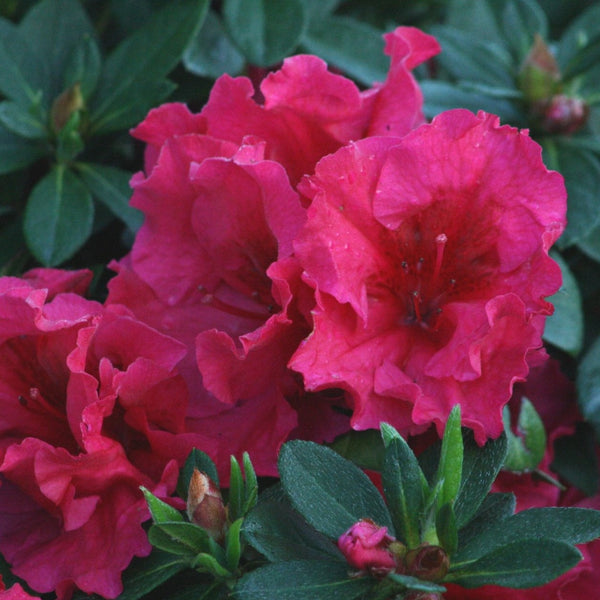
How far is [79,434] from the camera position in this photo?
1.07m

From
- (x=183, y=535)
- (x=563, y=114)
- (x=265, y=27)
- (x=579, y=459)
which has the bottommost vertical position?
(x=579, y=459)

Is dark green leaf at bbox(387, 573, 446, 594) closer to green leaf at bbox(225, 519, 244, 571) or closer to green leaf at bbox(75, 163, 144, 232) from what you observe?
green leaf at bbox(225, 519, 244, 571)

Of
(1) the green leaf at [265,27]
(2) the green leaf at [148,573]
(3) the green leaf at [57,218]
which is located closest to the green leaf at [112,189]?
(3) the green leaf at [57,218]

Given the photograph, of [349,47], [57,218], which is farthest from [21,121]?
[349,47]

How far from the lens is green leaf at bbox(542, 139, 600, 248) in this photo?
1.47 m

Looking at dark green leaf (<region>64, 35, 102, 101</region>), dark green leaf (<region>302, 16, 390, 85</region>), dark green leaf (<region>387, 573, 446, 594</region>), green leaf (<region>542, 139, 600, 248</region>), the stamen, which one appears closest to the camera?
dark green leaf (<region>387, 573, 446, 594</region>)

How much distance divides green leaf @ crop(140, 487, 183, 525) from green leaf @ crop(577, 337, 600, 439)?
606 mm

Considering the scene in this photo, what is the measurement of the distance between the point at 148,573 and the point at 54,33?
1006mm

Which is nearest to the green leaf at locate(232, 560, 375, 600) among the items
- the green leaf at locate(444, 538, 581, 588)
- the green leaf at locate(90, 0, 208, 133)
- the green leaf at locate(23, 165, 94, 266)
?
the green leaf at locate(444, 538, 581, 588)

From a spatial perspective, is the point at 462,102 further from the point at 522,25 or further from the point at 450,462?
the point at 450,462

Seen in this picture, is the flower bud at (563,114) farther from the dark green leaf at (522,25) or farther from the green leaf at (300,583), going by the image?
the green leaf at (300,583)

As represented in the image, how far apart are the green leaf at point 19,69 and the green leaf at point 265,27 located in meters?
0.34

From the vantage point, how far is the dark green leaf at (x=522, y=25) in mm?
1725

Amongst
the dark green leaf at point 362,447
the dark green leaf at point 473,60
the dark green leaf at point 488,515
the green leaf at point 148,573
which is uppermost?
the dark green leaf at point 473,60
